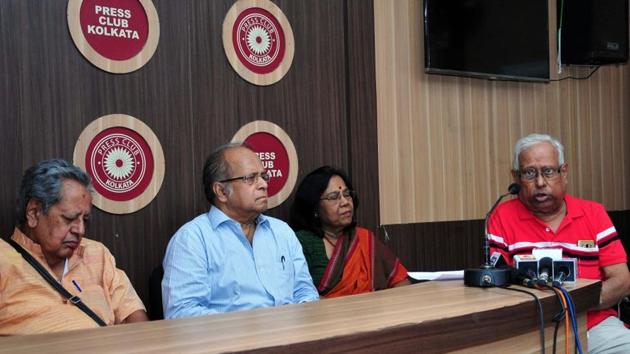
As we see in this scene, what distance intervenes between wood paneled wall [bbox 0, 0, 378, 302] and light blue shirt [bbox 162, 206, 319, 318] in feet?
1.04

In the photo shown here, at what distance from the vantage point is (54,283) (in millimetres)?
2277

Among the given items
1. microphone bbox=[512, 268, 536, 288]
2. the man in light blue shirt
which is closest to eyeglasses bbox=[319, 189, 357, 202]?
the man in light blue shirt

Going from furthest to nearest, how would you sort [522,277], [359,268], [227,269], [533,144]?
[359,268] < [533,144] < [227,269] < [522,277]

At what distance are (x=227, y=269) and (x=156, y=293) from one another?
310mm

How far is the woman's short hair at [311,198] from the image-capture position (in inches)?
129

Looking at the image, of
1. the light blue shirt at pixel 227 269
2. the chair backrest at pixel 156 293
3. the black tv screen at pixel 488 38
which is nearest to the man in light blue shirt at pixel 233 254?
the light blue shirt at pixel 227 269

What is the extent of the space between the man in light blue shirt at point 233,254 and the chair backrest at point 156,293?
0.36 feet

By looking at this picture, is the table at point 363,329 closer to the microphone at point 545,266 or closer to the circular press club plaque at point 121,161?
the microphone at point 545,266

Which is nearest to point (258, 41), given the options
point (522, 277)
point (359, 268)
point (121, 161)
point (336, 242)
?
point (121, 161)

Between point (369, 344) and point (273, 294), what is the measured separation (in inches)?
50.2

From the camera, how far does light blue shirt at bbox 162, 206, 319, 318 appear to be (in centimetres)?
255

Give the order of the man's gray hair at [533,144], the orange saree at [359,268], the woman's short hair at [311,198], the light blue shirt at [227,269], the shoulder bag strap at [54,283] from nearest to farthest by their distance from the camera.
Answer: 1. the shoulder bag strap at [54,283]
2. the light blue shirt at [227,269]
3. the man's gray hair at [533,144]
4. the orange saree at [359,268]
5. the woman's short hair at [311,198]

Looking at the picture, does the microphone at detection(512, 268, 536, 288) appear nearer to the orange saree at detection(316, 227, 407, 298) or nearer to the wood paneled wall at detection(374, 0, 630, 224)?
the orange saree at detection(316, 227, 407, 298)

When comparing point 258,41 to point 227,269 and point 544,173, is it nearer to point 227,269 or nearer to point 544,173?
point 227,269
